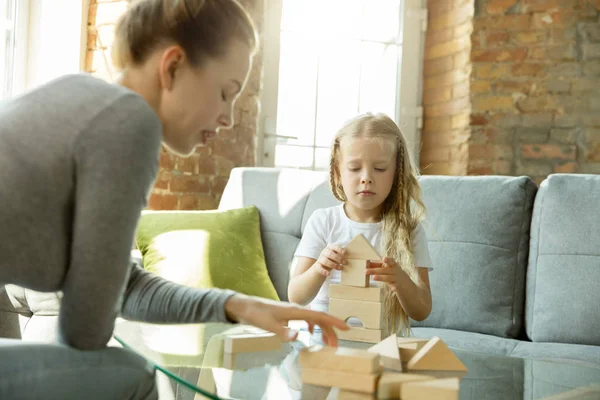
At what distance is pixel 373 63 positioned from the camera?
435 centimetres

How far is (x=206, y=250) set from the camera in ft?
8.82

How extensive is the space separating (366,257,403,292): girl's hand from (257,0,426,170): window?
2.35 meters

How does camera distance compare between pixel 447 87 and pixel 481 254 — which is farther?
pixel 447 87

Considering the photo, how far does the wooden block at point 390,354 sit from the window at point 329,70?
2801 millimetres

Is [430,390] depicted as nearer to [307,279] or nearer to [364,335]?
[364,335]

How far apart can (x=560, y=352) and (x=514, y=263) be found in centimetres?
45

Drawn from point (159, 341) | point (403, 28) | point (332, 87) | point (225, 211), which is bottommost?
point (159, 341)

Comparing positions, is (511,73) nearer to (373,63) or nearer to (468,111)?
(468,111)

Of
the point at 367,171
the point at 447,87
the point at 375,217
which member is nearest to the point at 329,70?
the point at 447,87

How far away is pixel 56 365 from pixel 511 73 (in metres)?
3.52

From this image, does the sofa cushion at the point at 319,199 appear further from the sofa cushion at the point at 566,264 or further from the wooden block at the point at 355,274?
the wooden block at the point at 355,274

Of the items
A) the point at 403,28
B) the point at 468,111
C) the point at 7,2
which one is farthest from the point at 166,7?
the point at 403,28

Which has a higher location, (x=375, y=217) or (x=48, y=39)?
(x=48, y=39)

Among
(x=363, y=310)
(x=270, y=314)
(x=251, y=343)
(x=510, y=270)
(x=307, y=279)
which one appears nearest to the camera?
(x=270, y=314)
